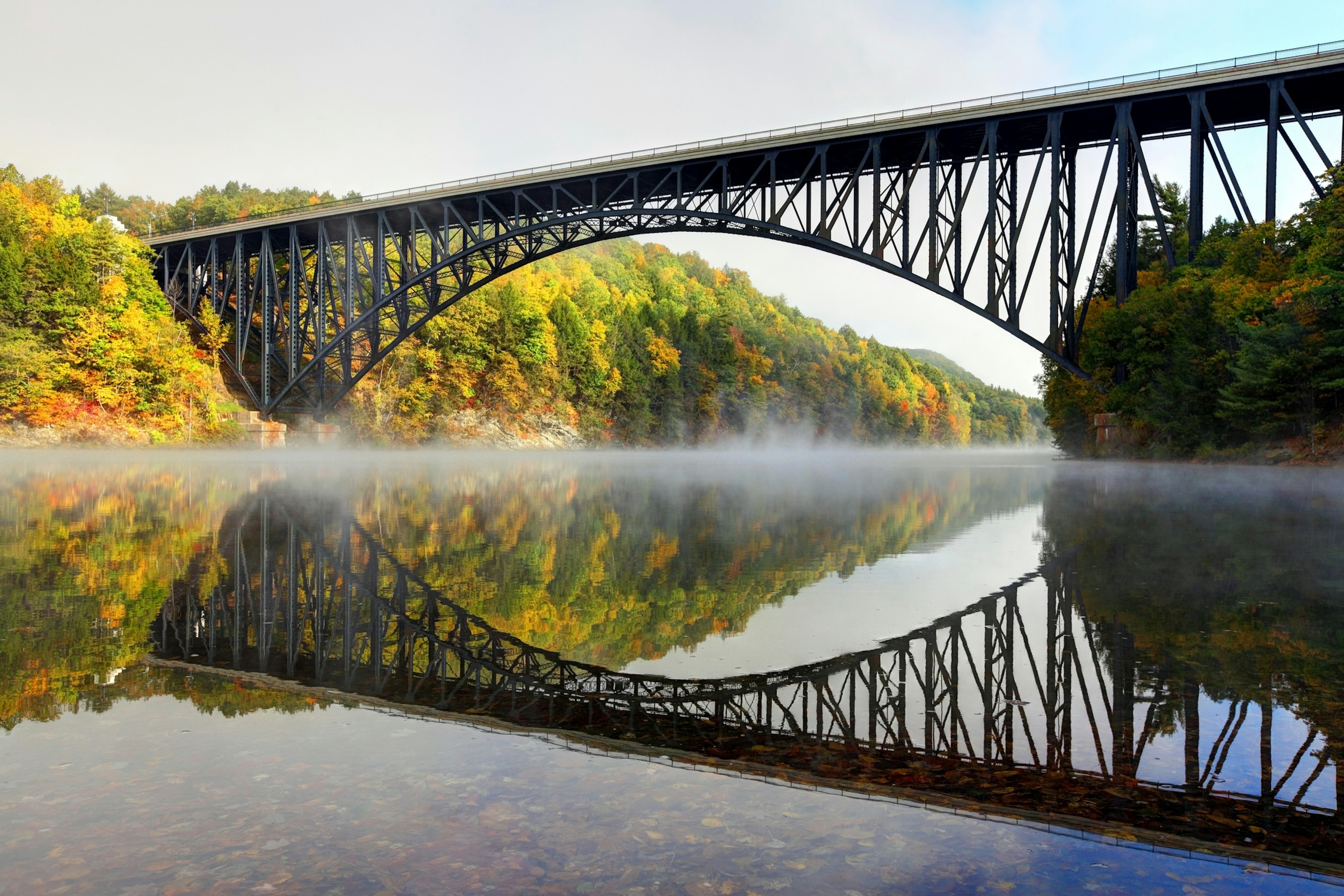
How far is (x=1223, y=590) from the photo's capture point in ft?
31.0

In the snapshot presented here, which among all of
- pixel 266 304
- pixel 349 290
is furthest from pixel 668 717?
pixel 266 304

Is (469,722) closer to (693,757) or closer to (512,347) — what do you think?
(693,757)

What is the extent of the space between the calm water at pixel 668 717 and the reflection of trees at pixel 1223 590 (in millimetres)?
54

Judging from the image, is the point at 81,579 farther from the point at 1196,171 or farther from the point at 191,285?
the point at 191,285

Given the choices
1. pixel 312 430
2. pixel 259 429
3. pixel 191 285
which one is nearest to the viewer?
pixel 259 429

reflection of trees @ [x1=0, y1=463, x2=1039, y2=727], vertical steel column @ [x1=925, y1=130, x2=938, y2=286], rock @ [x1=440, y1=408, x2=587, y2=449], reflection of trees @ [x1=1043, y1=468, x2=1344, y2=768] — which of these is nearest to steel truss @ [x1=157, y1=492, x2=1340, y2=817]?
reflection of trees @ [x1=1043, y1=468, x2=1344, y2=768]

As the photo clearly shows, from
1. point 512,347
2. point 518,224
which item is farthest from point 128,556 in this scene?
point 512,347

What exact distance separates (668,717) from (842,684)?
1291 mm

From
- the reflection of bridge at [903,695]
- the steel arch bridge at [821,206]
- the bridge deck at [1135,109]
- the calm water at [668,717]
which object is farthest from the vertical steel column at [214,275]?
the reflection of bridge at [903,695]

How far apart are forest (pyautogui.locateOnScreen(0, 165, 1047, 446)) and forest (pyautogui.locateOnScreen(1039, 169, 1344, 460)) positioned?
167 feet

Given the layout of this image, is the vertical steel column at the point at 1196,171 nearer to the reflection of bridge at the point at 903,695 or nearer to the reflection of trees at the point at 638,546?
the reflection of trees at the point at 638,546

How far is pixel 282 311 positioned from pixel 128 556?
175 feet

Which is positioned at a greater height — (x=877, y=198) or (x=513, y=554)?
(x=877, y=198)

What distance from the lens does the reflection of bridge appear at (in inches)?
165
